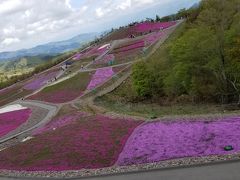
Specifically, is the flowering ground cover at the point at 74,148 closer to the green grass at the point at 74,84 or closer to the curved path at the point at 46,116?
the curved path at the point at 46,116

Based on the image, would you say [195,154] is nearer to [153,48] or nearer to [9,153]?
[9,153]

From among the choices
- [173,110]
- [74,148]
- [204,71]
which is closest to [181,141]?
[74,148]

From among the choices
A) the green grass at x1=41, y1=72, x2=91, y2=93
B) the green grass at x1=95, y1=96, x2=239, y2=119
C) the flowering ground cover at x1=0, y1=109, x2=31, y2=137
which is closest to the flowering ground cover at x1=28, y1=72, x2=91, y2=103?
the green grass at x1=41, y1=72, x2=91, y2=93

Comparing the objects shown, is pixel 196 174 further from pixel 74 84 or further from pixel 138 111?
pixel 74 84

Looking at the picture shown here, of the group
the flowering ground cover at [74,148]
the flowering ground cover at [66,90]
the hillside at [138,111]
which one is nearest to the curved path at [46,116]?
Result: the hillside at [138,111]

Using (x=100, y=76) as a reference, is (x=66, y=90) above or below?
below

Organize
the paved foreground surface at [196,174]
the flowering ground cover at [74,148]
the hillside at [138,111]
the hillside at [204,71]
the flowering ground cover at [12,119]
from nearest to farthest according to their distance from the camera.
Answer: the paved foreground surface at [196,174] → the hillside at [138,111] → the flowering ground cover at [74,148] → the hillside at [204,71] → the flowering ground cover at [12,119]

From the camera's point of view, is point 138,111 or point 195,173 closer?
point 195,173
